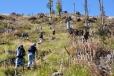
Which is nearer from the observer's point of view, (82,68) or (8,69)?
Answer: (82,68)

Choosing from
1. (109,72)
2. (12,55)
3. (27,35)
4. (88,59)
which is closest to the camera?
(109,72)

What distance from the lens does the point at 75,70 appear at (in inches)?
354

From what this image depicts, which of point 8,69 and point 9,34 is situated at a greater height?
point 9,34

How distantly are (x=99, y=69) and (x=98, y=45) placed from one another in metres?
5.25

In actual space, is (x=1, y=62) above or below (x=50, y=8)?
below

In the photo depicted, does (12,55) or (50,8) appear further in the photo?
(50,8)

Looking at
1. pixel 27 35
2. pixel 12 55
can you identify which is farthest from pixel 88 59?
pixel 27 35

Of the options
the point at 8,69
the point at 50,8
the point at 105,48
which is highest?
the point at 50,8

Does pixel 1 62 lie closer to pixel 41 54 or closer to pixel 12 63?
pixel 12 63

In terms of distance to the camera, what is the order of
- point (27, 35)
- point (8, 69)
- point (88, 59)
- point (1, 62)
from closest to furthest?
point (88, 59) < point (8, 69) < point (1, 62) < point (27, 35)

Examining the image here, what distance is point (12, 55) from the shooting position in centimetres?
1831

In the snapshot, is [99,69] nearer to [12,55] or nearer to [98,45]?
[98,45]

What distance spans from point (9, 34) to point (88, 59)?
24.7 meters

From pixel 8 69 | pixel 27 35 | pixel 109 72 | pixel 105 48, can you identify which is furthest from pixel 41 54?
pixel 27 35
